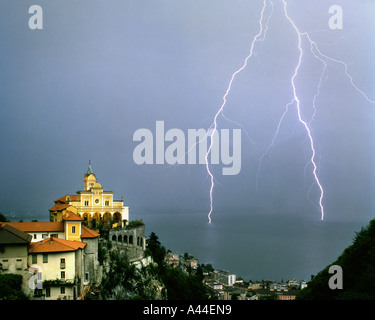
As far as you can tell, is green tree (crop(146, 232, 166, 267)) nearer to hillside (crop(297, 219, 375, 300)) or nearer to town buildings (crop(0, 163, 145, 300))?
town buildings (crop(0, 163, 145, 300))

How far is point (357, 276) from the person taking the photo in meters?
11.3

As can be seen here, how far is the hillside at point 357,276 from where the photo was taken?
9.88 m

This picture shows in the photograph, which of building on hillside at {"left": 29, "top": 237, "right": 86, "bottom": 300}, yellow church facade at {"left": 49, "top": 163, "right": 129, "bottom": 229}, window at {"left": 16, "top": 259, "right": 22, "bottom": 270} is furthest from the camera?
yellow church facade at {"left": 49, "top": 163, "right": 129, "bottom": 229}

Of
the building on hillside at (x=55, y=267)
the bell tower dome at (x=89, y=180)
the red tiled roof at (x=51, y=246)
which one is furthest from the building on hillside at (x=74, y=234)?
the bell tower dome at (x=89, y=180)

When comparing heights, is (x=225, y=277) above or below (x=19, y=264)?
below

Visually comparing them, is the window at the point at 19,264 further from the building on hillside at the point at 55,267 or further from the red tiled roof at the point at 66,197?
the red tiled roof at the point at 66,197

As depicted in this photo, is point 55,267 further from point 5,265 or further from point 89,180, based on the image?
point 89,180

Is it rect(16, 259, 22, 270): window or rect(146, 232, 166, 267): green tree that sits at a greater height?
rect(16, 259, 22, 270): window

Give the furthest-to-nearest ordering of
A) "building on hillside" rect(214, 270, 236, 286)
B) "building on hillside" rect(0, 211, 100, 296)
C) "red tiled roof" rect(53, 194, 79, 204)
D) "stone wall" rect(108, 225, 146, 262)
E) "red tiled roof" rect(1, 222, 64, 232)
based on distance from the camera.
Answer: "building on hillside" rect(214, 270, 236, 286), "red tiled roof" rect(53, 194, 79, 204), "stone wall" rect(108, 225, 146, 262), "red tiled roof" rect(1, 222, 64, 232), "building on hillside" rect(0, 211, 100, 296)

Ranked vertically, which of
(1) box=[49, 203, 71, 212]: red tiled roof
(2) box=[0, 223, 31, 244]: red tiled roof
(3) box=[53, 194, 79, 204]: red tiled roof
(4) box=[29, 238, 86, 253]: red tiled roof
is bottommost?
(4) box=[29, 238, 86, 253]: red tiled roof

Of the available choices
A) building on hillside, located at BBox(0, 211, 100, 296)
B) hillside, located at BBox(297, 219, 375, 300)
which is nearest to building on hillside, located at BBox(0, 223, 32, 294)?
building on hillside, located at BBox(0, 211, 100, 296)

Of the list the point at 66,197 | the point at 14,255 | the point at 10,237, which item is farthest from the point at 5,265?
the point at 66,197

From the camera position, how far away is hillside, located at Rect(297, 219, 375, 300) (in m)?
9.88
